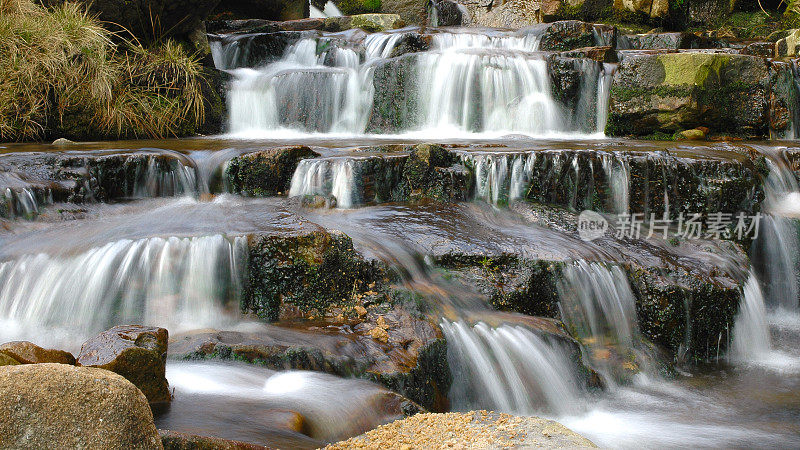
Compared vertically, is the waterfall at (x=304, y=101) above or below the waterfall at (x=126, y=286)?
above

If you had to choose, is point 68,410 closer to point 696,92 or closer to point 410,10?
point 696,92

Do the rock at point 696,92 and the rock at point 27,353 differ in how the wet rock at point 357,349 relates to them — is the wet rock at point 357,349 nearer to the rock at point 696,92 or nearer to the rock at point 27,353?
the rock at point 27,353

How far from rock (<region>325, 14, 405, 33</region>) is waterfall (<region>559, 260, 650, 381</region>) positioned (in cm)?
995

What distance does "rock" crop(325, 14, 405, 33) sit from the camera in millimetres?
13885

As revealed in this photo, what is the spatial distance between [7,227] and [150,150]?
1749 millimetres

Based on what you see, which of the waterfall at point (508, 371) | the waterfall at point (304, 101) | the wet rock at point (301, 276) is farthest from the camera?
the waterfall at point (304, 101)

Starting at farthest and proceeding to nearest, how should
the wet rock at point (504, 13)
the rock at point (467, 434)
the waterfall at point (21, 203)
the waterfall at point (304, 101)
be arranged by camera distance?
the wet rock at point (504, 13) < the waterfall at point (304, 101) < the waterfall at point (21, 203) < the rock at point (467, 434)

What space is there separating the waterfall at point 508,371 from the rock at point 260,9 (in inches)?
483

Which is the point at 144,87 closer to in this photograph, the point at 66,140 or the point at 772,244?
the point at 66,140

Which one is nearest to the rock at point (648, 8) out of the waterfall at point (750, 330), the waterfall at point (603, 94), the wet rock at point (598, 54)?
the wet rock at point (598, 54)

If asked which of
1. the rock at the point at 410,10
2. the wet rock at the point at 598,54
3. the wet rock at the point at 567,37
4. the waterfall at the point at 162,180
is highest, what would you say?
the rock at the point at 410,10

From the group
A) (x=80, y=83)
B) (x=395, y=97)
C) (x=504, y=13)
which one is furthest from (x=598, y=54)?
(x=504, y=13)

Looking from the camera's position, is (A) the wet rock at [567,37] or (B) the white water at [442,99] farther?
(A) the wet rock at [567,37]

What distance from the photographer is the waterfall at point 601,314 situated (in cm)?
482
